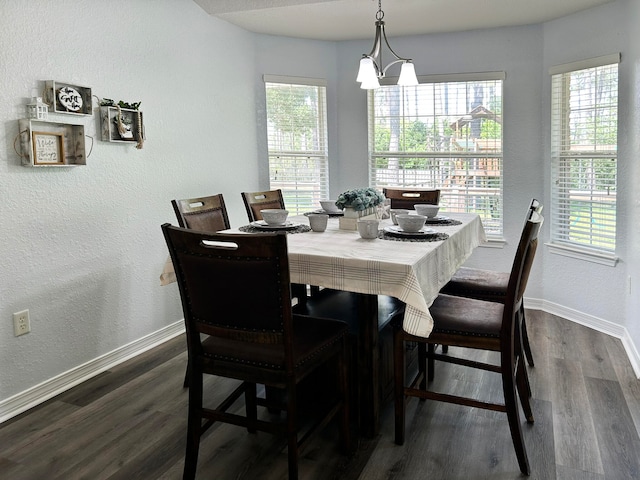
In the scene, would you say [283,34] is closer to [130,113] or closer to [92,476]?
[130,113]

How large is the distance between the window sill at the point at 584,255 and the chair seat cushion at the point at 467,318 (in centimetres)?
173

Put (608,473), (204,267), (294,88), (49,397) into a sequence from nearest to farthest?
(204,267) → (608,473) → (49,397) → (294,88)

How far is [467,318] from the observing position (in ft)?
7.11

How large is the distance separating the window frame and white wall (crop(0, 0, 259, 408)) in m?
2.48

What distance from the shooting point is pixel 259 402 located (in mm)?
2258

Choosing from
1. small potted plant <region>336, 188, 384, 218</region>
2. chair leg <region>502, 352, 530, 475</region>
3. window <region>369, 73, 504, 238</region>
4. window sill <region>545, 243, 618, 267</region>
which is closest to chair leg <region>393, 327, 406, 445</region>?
chair leg <region>502, 352, 530, 475</region>

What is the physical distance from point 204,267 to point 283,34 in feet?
10.4

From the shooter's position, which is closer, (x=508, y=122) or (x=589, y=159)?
(x=589, y=159)

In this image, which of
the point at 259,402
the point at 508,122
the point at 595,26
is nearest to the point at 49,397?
the point at 259,402

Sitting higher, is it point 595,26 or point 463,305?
point 595,26

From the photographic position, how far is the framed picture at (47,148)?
100 inches

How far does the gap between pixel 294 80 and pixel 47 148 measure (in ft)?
7.79

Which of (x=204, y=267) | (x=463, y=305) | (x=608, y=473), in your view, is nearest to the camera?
(x=204, y=267)

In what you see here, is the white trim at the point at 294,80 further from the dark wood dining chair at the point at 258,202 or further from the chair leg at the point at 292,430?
the chair leg at the point at 292,430
